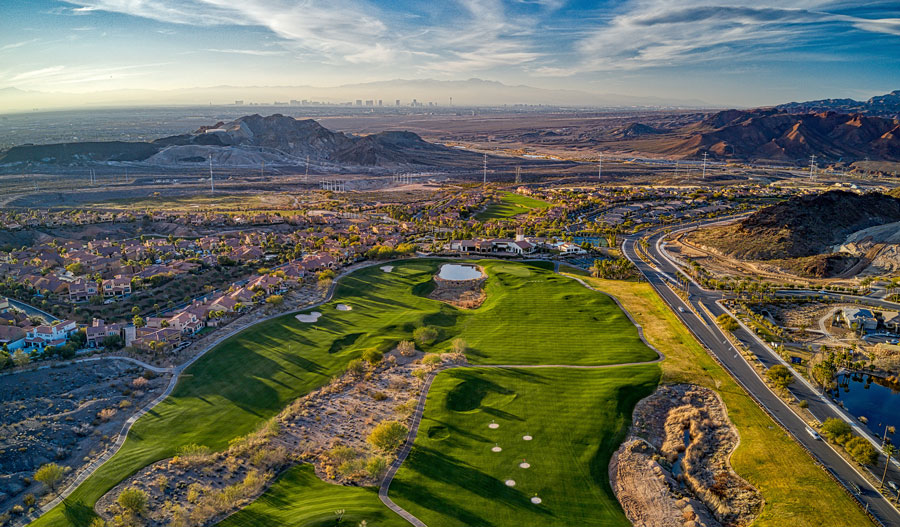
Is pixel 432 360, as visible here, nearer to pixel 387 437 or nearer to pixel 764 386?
pixel 387 437

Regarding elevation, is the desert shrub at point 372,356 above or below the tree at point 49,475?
above

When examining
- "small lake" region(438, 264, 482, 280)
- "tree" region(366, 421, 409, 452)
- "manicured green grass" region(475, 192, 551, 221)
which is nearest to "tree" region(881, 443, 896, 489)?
"tree" region(366, 421, 409, 452)

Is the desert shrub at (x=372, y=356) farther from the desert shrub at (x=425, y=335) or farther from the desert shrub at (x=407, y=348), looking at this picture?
the desert shrub at (x=425, y=335)

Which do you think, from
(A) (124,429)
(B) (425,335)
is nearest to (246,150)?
(B) (425,335)

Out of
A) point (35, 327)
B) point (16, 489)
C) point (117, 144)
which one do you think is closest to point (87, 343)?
point (35, 327)

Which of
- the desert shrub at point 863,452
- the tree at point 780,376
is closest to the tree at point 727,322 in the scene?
the tree at point 780,376
